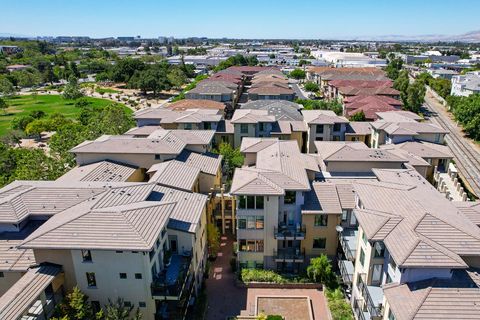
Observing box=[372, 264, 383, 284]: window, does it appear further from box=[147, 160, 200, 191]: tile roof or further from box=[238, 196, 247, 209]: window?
box=[147, 160, 200, 191]: tile roof

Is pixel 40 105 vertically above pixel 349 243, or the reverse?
pixel 349 243

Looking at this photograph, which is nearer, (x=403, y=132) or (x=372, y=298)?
(x=372, y=298)

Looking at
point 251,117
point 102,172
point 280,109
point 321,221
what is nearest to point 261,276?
point 321,221

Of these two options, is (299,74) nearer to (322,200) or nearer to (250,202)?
(322,200)

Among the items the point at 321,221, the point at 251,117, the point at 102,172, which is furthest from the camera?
the point at 251,117

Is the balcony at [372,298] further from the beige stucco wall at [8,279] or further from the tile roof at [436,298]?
the beige stucco wall at [8,279]

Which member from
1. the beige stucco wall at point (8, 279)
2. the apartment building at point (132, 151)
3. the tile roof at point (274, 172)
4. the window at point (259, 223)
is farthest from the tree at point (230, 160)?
the beige stucco wall at point (8, 279)

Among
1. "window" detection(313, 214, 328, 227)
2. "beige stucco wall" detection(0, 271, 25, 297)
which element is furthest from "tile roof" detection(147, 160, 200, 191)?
"beige stucco wall" detection(0, 271, 25, 297)
